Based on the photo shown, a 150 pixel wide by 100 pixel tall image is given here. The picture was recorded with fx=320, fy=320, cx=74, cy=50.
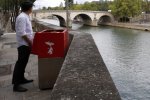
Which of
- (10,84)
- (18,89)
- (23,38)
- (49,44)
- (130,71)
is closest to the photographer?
(49,44)

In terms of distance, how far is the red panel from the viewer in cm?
496

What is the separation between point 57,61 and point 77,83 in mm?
1734

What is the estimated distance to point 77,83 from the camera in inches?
132

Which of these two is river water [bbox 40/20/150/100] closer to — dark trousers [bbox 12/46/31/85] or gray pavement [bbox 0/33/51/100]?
gray pavement [bbox 0/33/51/100]

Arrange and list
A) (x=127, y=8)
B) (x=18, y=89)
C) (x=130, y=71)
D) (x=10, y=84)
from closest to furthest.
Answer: (x=18, y=89), (x=10, y=84), (x=130, y=71), (x=127, y=8)

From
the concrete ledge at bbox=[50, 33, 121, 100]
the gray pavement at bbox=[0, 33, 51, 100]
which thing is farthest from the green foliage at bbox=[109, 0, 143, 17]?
the concrete ledge at bbox=[50, 33, 121, 100]

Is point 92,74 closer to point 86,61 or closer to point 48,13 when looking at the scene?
point 86,61

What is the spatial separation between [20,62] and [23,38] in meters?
0.44

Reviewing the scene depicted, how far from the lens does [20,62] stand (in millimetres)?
5297

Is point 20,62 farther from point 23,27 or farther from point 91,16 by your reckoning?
point 91,16

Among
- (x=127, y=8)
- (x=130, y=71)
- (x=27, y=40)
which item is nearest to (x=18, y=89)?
(x=27, y=40)

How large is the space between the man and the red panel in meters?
0.20

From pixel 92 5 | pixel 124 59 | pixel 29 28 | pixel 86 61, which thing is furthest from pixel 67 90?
pixel 92 5

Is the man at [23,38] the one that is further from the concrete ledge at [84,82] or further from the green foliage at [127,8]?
the green foliage at [127,8]
